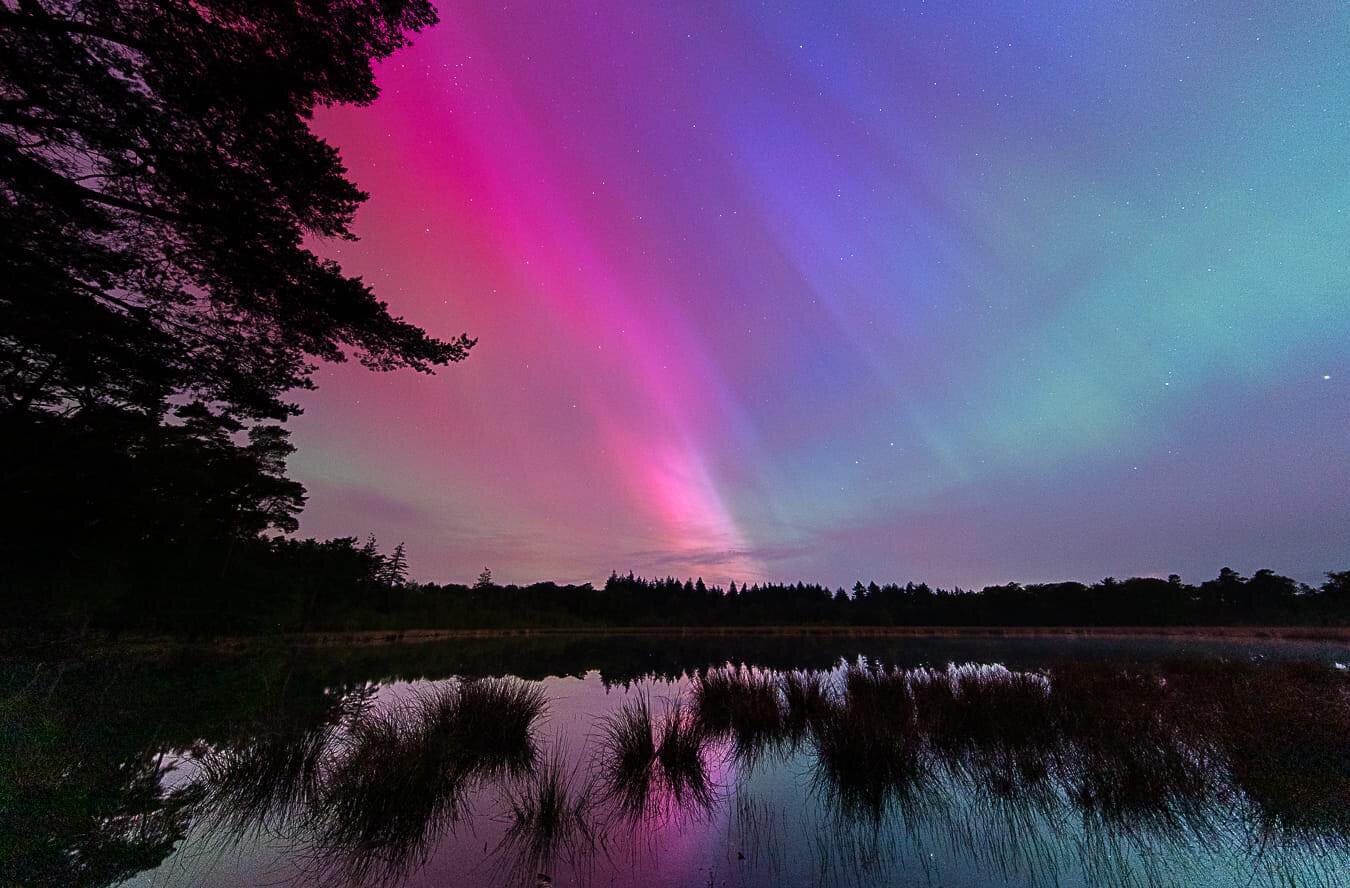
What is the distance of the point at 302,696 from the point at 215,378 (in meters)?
9.55

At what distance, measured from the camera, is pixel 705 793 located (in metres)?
6.85

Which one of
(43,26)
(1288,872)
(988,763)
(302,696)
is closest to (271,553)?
(302,696)

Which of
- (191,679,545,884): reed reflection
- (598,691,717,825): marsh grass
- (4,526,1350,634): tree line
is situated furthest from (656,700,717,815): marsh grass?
(4,526,1350,634): tree line

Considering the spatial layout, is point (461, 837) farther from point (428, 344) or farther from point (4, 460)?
point (4, 460)

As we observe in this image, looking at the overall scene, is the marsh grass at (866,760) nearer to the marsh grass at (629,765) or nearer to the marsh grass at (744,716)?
the marsh grass at (744,716)

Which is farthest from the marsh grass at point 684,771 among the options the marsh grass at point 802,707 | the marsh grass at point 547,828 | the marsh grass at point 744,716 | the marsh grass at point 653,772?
the marsh grass at point 802,707

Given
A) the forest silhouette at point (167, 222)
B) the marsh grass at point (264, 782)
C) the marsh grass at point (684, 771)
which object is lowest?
the marsh grass at point (684, 771)

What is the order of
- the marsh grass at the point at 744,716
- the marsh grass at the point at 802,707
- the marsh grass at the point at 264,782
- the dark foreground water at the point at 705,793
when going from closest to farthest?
the dark foreground water at the point at 705,793
the marsh grass at the point at 264,782
the marsh grass at the point at 744,716
the marsh grass at the point at 802,707

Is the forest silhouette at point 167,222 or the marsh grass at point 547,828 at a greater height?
the forest silhouette at point 167,222

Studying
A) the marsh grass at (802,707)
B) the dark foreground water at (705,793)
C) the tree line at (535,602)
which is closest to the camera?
the dark foreground water at (705,793)

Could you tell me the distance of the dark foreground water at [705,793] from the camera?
15.2ft

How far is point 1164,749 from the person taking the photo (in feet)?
23.0

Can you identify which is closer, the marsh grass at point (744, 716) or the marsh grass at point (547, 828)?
the marsh grass at point (547, 828)

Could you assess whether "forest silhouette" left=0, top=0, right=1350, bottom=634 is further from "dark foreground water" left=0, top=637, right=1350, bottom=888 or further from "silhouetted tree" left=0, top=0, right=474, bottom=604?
"dark foreground water" left=0, top=637, right=1350, bottom=888
